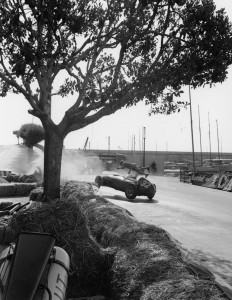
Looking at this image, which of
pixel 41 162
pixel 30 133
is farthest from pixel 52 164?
pixel 30 133

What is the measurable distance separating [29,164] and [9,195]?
155 ft

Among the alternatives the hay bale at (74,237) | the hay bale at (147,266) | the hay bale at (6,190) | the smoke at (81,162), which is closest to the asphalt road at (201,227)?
the hay bale at (147,266)

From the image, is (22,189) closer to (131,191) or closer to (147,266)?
(131,191)

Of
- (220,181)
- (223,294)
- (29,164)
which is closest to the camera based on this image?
(223,294)

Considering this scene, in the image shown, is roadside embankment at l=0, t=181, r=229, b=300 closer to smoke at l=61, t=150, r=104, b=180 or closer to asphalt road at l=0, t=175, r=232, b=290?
asphalt road at l=0, t=175, r=232, b=290

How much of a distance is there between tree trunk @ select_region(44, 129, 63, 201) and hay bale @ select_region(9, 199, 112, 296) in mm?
4941

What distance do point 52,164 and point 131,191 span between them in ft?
29.4

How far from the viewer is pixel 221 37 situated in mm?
10273

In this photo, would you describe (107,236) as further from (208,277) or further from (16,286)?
(16,286)

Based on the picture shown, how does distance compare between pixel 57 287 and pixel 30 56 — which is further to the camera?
pixel 30 56

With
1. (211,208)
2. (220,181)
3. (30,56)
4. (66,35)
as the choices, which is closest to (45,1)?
(30,56)

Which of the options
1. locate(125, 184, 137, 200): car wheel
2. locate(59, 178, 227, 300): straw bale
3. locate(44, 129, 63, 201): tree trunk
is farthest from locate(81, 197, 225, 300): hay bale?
locate(125, 184, 137, 200): car wheel

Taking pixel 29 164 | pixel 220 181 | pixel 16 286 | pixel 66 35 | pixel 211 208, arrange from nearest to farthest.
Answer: pixel 16 286, pixel 66 35, pixel 211 208, pixel 220 181, pixel 29 164

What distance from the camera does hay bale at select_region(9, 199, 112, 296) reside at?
5500 millimetres
